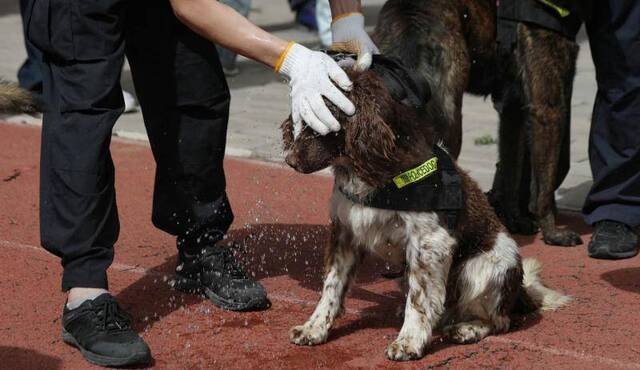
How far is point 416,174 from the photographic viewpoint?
4438 mm

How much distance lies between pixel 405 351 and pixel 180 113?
4.97 feet

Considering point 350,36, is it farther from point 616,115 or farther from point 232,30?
point 616,115

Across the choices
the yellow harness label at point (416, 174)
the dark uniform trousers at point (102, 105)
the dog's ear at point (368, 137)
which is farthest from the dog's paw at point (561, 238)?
the dog's ear at point (368, 137)

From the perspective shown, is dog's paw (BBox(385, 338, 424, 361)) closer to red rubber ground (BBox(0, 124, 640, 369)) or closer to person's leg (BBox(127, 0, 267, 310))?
red rubber ground (BBox(0, 124, 640, 369))

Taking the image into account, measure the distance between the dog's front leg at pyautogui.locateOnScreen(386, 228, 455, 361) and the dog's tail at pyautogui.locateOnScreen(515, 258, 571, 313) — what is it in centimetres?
62

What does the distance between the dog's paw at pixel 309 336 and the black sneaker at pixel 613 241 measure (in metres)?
2.07

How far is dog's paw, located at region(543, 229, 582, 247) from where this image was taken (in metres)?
6.32

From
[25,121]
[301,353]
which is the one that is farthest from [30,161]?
[301,353]

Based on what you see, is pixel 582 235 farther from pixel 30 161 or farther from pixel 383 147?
pixel 30 161

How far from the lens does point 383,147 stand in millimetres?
4211

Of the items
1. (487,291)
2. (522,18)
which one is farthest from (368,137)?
(522,18)

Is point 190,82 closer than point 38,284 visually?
Yes

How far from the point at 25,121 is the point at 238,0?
294cm

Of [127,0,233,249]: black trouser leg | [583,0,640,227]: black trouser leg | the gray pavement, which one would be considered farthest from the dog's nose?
[583,0,640,227]: black trouser leg
